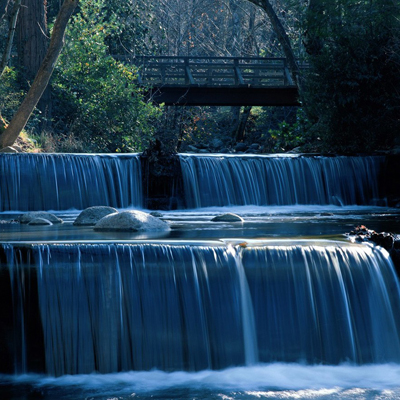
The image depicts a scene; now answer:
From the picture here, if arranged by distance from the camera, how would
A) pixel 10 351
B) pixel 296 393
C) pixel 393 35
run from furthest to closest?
pixel 393 35, pixel 10 351, pixel 296 393

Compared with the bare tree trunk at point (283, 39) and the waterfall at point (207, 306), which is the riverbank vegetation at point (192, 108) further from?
the waterfall at point (207, 306)

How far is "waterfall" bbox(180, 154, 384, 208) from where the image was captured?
57.3ft

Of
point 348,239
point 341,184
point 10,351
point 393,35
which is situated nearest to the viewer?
point 10,351

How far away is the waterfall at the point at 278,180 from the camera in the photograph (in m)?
17.5

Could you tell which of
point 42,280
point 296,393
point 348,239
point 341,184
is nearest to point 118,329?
point 42,280

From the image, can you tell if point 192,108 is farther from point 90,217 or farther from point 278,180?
point 90,217

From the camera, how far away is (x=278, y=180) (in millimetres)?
18016

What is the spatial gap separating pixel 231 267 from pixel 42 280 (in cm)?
195

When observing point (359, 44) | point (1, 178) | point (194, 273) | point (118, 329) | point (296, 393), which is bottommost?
point (296, 393)

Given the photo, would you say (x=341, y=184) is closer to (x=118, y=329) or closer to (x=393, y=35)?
(x=393, y=35)

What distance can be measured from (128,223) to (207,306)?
3361mm

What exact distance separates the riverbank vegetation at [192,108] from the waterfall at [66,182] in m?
4.98

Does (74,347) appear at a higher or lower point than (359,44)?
lower

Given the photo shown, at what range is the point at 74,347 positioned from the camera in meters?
7.31
